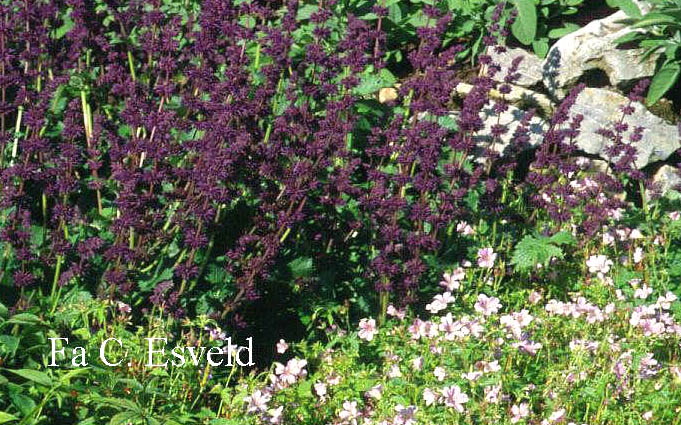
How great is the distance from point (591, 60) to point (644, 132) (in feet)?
2.09

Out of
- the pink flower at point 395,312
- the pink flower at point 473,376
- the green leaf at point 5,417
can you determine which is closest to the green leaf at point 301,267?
the pink flower at point 395,312

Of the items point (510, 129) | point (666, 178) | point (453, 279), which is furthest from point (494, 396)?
point (666, 178)

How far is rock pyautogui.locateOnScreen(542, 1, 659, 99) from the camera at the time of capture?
5926mm

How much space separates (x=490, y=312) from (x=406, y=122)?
1.58 metres

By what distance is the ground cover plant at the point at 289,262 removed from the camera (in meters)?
3.28

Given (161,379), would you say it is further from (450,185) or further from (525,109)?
(525,109)

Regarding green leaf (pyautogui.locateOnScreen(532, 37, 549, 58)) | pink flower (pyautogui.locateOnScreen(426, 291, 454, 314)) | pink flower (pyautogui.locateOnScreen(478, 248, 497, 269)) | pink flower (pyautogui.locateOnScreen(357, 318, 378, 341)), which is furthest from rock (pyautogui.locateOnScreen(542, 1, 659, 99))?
pink flower (pyautogui.locateOnScreen(357, 318, 378, 341))

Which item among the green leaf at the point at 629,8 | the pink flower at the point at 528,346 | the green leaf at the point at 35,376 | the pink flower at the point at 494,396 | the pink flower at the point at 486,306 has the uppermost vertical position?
the green leaf at the point at 629,8

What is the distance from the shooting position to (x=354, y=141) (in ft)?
16.2

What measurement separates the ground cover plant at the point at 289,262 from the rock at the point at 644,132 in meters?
0.75

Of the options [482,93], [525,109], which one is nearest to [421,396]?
[482,93]

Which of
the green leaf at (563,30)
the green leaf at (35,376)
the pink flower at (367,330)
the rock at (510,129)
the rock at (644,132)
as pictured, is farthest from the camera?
the green leaf at (563,30)

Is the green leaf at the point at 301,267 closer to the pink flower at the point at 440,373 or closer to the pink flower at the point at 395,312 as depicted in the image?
the pink flower at the point at 395,312

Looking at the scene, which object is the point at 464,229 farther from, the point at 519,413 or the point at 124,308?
the point at 124,308
